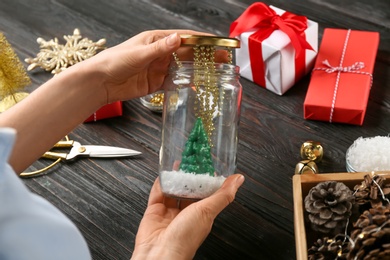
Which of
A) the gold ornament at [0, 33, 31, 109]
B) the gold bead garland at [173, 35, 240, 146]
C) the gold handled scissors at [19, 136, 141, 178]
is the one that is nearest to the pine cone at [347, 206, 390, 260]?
the gold bead garland at [173, 35, 240, 146]

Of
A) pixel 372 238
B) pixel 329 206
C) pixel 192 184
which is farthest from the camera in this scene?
pixel 192 184

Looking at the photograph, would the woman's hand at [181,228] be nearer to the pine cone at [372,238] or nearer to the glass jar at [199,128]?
the glass jar at [199,128]

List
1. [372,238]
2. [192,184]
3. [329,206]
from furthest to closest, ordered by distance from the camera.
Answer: [192,184] → [329,206] → [372,238]

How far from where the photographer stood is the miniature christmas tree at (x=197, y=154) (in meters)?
0.93

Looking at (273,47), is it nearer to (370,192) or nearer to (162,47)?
(162,47)

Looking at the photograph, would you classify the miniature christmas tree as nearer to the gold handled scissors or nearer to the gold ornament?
the gold handled scissors

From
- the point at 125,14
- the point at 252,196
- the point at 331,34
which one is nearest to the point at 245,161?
the point at 252,196

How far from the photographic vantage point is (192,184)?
36.2 inches

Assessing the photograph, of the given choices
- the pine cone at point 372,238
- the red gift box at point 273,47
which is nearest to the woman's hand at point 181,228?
the pine cone at point 372,238

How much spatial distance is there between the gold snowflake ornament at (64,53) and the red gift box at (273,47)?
30 cm

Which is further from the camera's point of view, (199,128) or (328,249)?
(199,128)

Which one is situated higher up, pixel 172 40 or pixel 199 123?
pixel 172 40

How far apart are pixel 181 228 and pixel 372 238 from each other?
0.87 ft

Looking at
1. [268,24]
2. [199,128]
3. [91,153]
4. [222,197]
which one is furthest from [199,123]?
[268,24]
